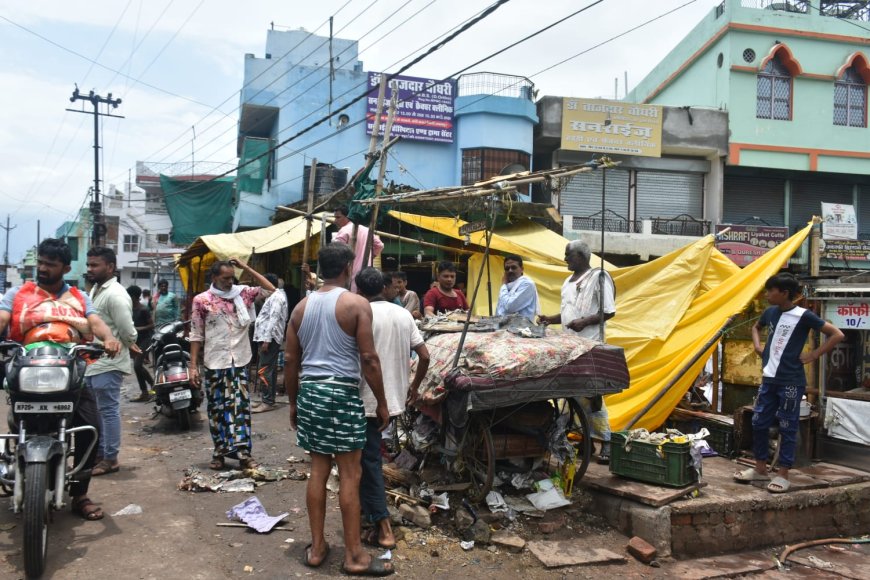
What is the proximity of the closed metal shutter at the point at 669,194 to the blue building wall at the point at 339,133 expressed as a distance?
4225 millimetres

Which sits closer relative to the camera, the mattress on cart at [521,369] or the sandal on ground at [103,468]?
A: the mattress on cart at [521,369]

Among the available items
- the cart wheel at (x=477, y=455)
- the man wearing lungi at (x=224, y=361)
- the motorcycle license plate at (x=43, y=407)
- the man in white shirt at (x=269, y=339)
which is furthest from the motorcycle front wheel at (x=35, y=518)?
the man in white shirt at (x=269, y=339)

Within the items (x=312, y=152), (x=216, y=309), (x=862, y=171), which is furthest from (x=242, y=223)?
(x=862, y=171)

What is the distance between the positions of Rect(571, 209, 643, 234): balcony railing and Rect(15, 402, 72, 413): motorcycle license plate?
17.8 m

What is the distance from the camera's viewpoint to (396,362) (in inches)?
163

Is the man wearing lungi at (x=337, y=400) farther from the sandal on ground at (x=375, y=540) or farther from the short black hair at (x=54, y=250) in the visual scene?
the short black hair at (x=54, y=250)

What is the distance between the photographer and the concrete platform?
Result: 15.0 feet

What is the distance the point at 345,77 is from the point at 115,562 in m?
18.7

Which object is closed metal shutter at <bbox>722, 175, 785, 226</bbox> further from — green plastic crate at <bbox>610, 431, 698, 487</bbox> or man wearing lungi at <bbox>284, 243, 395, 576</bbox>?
man wearing lungi at <bbox>284, 243, 395, 576</bbox>

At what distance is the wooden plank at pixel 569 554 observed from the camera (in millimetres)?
4121

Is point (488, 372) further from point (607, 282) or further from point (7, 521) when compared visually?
point (7, 521)

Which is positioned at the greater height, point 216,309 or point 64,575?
point 216,309

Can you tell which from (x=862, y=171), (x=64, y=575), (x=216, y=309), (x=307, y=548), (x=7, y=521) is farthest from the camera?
(x=862, y=171)

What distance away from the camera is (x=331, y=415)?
361 centimetres
